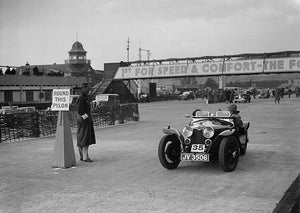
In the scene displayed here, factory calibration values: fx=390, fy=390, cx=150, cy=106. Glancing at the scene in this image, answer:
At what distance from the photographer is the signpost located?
8031mm

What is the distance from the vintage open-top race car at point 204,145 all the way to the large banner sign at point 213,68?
29.5 metres

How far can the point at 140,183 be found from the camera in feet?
21.5

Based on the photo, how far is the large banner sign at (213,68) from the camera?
3657 centimetres

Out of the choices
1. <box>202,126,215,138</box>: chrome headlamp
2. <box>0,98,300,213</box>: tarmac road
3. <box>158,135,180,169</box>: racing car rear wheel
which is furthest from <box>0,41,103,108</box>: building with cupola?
<box>202,126,215,138</box>: chrome headlamp

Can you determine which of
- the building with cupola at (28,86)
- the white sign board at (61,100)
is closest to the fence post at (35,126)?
the white sign board at (61,100)

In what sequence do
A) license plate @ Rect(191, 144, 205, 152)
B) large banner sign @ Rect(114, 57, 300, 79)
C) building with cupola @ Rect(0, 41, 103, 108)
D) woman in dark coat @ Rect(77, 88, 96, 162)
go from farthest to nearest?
Answer: large banner sign @ Rect(114, 57, 300, 79) < building with cupola @ Rect(0, 41, 103, 108) < woman in dark coat @ Rect(77, 88, 96, 162) < license plate @ Rect(191, 144, 205, 152)

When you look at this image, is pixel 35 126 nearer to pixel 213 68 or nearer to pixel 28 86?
pixel 28 86

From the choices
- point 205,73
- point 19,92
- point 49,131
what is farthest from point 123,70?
point 49,131

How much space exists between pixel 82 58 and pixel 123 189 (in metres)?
65.8

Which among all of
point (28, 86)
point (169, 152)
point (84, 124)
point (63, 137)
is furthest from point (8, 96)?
point (169, 152)

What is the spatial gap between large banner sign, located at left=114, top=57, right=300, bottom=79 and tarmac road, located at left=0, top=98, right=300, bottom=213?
27.9m

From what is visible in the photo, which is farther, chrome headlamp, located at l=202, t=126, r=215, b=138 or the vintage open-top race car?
chrome headlamp, located at l=202, t=126, r=215, b=138

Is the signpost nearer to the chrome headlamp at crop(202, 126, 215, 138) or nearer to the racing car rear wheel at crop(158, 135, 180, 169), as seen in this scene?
the racing car rear wheel at crop(158, 135, 180, 169)

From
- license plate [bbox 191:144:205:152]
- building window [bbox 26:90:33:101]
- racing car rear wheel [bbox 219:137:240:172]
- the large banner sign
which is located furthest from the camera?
the large banner sign
